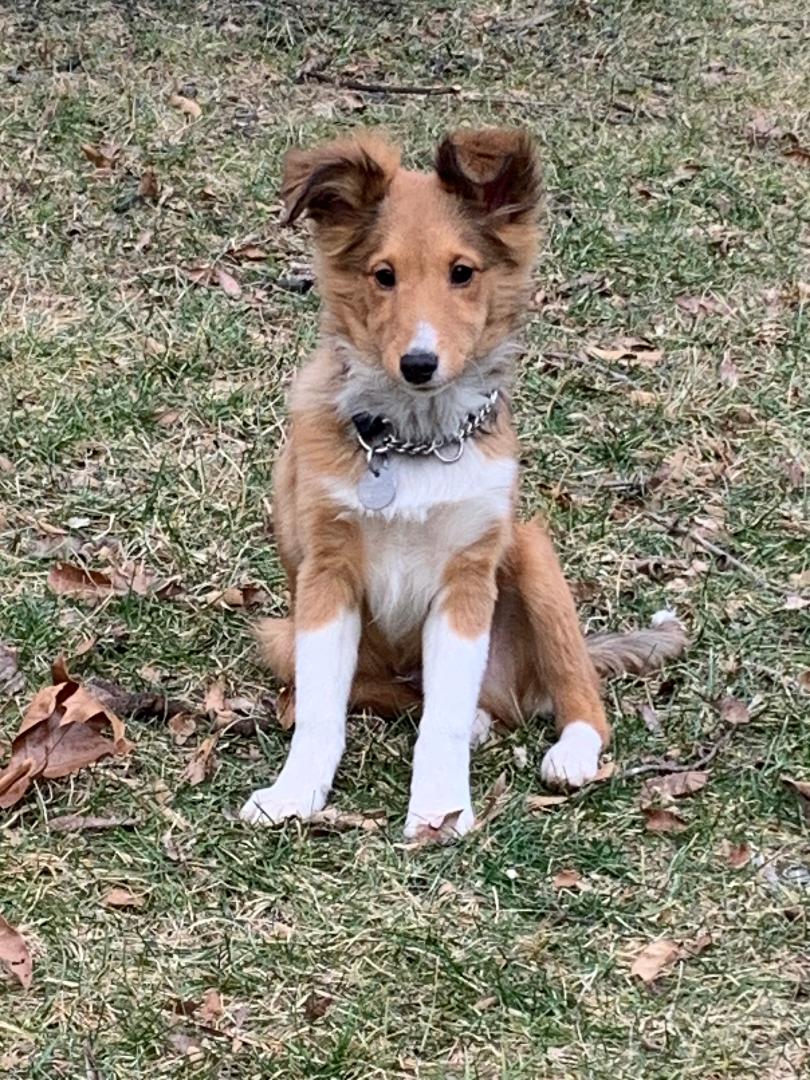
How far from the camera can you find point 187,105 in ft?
27.2

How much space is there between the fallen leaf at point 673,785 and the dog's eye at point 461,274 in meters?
1.44

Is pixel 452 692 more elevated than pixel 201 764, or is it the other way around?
pixel 452 692

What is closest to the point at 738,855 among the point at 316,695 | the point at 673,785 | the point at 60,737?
the point at 673,785

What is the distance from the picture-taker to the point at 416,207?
3951 millimetres

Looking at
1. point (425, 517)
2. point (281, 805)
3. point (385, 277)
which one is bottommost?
point (281, 805)

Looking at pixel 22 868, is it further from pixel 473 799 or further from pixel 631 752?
pixel 631 752

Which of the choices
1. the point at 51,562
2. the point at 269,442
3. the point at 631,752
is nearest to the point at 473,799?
the point at 631,752

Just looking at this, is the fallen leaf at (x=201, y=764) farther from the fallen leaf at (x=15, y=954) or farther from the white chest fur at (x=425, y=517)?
the fallen leaf at (x=15, y=954)

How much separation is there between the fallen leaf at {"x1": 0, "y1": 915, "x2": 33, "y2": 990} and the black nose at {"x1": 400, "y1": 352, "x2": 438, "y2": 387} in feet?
5.19

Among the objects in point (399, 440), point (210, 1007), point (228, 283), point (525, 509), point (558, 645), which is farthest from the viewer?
point (228, 283)

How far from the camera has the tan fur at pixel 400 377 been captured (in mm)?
3910

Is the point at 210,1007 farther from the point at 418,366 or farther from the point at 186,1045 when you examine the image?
the point at 418,366

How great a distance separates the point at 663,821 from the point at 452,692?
0.64 metres

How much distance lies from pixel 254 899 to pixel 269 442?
267 centimetres
